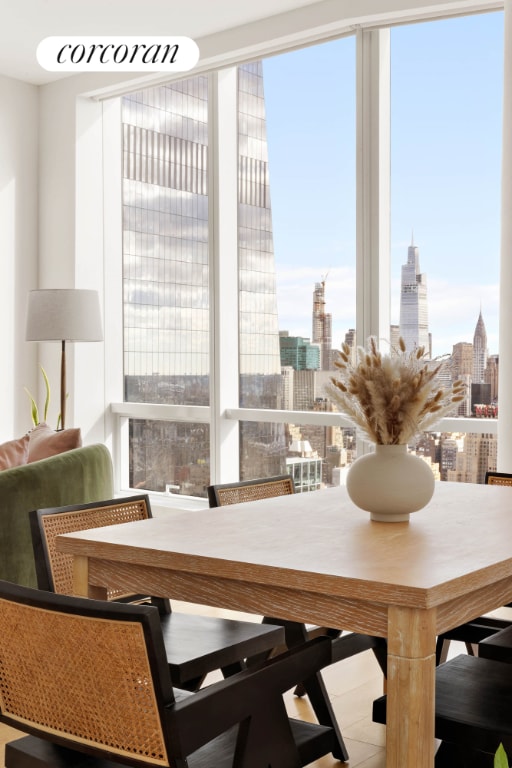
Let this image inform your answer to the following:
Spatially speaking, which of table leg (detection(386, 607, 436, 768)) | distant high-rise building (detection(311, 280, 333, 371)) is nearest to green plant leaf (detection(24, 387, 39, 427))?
distant high-rise building (detection(311, 280, 333, 371))

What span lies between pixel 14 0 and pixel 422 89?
7.77ft

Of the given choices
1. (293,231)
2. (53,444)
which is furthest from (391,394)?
(293,231)

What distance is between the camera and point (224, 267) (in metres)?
5.96

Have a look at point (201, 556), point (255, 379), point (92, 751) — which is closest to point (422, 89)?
point (255, 379)

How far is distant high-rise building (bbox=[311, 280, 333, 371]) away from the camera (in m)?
5.52

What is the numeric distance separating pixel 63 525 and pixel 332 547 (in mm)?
778

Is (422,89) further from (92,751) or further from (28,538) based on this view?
(92,751)

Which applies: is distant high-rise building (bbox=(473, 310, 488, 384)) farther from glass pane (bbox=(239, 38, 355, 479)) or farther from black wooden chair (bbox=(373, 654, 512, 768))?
black wooden chair (bbox=(373, 654, 512, 768))

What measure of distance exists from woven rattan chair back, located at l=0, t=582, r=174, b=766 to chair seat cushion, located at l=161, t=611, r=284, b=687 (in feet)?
2.08

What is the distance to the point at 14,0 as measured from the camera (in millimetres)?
5305

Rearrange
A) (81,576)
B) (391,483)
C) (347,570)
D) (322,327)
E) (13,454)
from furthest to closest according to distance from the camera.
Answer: (322,327)
(13,454)
(391,483)
(81,576)
(347,570)

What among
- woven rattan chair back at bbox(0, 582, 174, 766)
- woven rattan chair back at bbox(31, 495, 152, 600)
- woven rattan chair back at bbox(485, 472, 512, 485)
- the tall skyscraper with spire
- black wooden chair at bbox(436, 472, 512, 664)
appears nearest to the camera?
woven rattan chair back at bbox(0, 582, 174, 766)

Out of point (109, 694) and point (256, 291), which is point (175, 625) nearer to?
point (109, 694)

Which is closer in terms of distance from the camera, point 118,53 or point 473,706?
point 473,706
